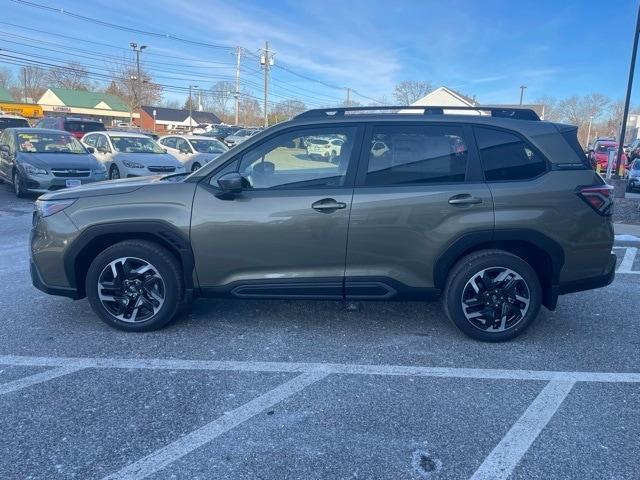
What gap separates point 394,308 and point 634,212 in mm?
9078

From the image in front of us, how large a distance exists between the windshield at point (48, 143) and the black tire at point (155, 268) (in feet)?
31.6

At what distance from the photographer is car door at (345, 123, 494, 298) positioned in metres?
A: 3.92

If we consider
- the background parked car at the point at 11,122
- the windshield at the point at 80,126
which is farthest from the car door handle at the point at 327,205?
the background parked car at the point at 11,122

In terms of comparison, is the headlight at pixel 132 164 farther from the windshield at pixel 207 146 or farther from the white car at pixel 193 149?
the windshield at pixel 207 146

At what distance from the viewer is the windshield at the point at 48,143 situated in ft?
39.9

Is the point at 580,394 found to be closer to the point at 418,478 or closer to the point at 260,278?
the point at 418,478

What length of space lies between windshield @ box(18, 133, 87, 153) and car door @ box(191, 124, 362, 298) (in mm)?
10113

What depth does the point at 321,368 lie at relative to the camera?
12.0ft

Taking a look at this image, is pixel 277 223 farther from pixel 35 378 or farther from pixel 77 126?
pixel 77 126

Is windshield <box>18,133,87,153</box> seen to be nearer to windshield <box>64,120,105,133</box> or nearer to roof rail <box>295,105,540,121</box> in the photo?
windshield <box>64,120,105,133</box>

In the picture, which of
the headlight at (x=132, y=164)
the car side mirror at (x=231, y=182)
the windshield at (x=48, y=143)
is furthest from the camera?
the headlight at (x=132, y=164)

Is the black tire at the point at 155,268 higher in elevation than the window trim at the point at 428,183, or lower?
lower

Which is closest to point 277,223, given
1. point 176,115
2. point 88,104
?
point 176,115

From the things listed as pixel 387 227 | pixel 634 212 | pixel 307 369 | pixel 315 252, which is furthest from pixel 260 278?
pixel 634 212
